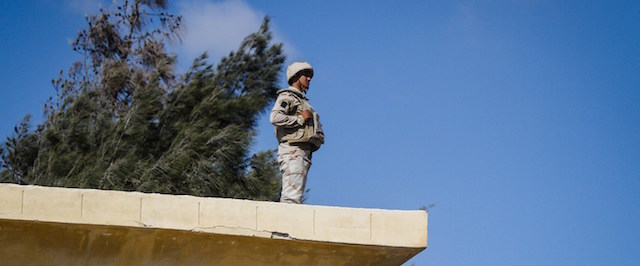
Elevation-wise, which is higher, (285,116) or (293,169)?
(285,116)

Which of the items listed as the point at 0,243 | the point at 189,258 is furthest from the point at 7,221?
the point at 189,258

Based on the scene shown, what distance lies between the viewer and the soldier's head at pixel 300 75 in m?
8.55

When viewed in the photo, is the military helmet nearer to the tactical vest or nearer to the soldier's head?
the soldier's head

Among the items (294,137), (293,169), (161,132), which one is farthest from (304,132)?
(161,132)

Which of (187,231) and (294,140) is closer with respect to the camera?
(187,231)

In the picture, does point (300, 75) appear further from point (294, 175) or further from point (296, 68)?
point (294, 175)

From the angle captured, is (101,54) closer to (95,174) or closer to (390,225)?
(95,174)

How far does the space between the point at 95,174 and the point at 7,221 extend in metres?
8.04

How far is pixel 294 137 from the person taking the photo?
828 centimetres

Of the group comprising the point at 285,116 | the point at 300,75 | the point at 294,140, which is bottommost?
the point at 294,140

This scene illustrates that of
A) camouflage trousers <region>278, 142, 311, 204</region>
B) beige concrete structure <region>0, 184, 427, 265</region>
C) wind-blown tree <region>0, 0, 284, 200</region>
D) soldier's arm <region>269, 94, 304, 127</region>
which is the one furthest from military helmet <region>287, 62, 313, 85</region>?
wind-blown tree <region>0, 0, 284, 200</region>

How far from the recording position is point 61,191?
23.7 ft

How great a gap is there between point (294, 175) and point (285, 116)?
46 centimetres

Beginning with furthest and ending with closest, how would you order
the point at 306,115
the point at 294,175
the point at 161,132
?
the point at 161,132 < the point at 306,115 < the point at 294,175
